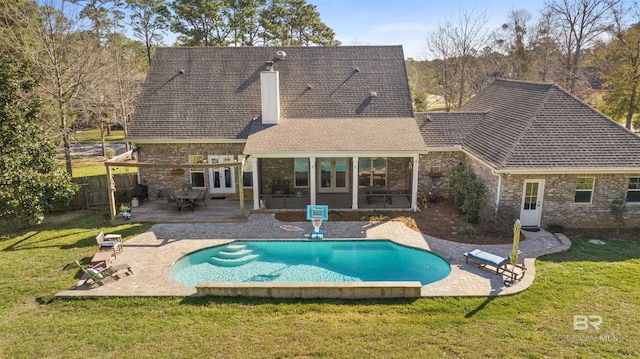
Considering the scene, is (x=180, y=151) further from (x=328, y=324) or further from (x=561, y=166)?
(x=561, y=166)

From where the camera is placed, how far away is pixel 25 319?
400 inches

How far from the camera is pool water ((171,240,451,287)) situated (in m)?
12.7

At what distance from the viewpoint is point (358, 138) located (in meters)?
18.7

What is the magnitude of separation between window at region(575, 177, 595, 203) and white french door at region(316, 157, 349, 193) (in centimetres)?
1023

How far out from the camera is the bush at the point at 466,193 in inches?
672

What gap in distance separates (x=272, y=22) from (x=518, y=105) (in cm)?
3360

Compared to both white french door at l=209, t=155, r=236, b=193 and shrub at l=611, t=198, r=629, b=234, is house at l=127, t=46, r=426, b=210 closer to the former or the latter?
white french door at l=209, t=155, r=236, b=193

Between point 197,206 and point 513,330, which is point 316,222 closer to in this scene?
point 197,206

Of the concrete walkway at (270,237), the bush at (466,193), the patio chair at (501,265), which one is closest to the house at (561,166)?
the bush at (466,193)

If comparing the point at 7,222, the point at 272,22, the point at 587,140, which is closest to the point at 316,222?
the point at 587,140

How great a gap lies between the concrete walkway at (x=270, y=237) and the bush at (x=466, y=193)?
2.17 meters

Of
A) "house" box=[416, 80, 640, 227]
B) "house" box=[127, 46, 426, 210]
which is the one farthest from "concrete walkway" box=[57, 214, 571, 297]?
"house" box=[127, 46, 426, 210]

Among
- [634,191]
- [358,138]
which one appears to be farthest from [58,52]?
[634,191]

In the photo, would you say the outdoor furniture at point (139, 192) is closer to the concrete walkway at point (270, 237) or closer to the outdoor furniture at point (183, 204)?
the outdoor furniture at point (183, 204)
